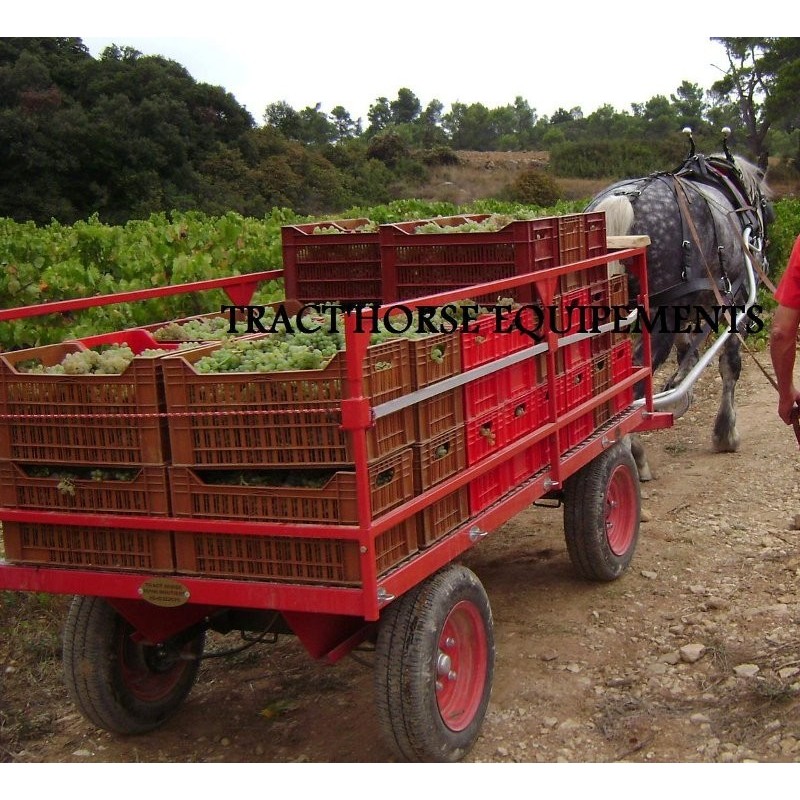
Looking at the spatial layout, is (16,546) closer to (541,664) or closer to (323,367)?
(323,367)

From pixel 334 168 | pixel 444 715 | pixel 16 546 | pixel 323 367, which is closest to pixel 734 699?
pixel 444 715

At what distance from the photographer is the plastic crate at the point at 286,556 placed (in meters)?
3.39

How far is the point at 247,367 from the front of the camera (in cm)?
372

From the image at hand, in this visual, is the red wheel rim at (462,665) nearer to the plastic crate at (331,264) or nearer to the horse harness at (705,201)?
the plastic crate at (331,264)

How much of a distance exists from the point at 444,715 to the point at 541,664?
111 centimetres

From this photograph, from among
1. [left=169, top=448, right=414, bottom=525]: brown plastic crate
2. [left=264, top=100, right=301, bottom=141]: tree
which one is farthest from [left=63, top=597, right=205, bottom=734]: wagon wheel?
[left=264, top=100, right=301, bottom=141]: tree

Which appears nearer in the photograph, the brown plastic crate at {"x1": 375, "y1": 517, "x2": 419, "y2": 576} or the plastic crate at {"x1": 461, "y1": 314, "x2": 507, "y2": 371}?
the brown plastic crate at {"x1": 375, "y1": 517, "x2": 419, "y2": 576}

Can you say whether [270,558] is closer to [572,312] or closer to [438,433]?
[438,433]

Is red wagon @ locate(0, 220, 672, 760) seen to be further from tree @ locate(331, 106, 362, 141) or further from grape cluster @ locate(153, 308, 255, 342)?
tree @ locate(331, 106, 362, 141)

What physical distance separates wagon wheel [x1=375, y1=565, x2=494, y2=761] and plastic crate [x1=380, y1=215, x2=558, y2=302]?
1.69m

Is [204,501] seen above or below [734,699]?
above

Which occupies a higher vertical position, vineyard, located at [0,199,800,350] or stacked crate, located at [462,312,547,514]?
vineyard, located at [0,199,800,350]

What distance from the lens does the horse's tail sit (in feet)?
24.7

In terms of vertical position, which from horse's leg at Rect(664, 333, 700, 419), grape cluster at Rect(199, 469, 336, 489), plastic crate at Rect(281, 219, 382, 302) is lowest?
horse's leg at Rect(664, 333, 700, 419)
